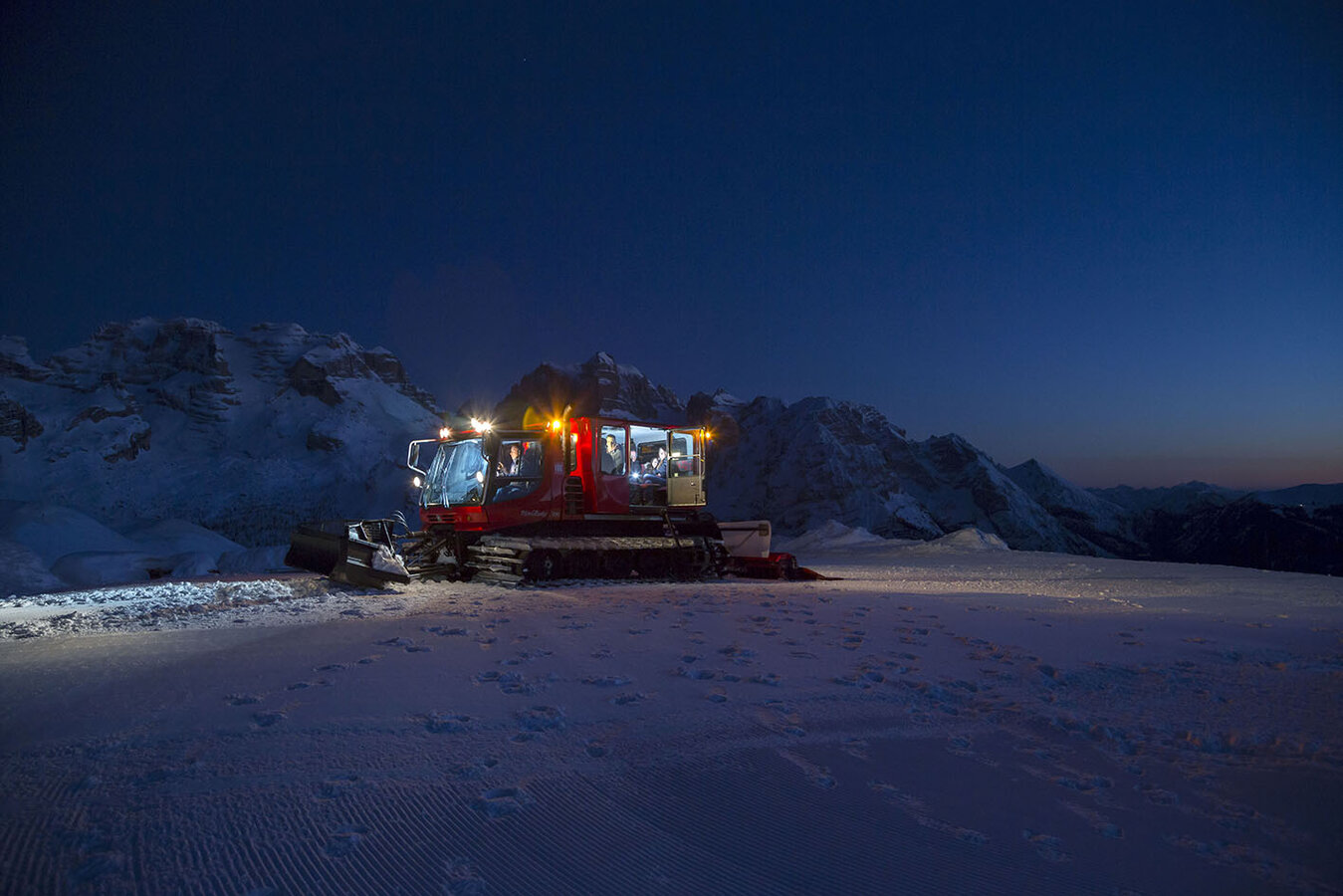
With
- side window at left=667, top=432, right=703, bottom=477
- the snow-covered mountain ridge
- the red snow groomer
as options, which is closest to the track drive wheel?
the red snow groomer

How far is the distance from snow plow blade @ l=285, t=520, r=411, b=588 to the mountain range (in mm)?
57870

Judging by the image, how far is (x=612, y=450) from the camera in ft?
43.9

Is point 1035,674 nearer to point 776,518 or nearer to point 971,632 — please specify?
point 971,632

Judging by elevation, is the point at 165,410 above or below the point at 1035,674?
above

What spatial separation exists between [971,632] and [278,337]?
144947 millimetres

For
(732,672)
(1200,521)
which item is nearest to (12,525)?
(732,672)

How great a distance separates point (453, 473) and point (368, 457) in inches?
3829

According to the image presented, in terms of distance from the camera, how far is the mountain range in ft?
289

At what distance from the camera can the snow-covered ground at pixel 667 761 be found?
2344mm

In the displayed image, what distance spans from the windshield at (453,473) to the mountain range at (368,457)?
56005mm

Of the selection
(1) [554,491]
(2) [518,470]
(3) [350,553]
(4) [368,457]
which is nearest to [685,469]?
(1) [554,491]

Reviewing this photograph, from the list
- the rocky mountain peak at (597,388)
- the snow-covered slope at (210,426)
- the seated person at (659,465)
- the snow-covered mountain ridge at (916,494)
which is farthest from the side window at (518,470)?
the rocky mountain peak at (597,388)

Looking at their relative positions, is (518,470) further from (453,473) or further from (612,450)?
(612,450)

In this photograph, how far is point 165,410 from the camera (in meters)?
109
